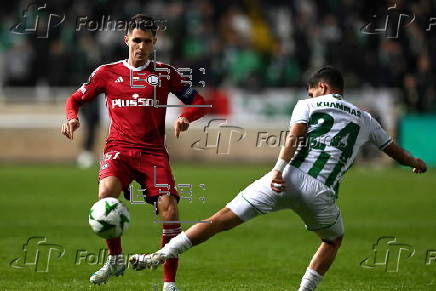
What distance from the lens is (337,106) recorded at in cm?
766

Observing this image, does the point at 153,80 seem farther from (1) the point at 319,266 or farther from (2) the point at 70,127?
(1) the point at 319,266

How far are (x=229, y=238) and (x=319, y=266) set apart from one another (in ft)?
17.7

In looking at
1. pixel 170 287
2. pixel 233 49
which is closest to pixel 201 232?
pixel 170 287

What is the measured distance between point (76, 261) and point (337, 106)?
4.10 m

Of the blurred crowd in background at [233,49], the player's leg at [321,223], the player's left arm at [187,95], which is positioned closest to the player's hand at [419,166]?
the player's leg at [321,223]

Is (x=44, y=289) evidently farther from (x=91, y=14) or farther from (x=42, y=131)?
(x=91, y=14)

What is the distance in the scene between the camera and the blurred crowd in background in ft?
85.5

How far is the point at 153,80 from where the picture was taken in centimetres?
854

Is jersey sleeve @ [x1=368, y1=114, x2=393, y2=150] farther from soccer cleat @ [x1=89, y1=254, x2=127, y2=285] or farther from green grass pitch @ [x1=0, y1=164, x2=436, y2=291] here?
soccer cleat @ [x1=89, y1=254, x2=127, y2=285]

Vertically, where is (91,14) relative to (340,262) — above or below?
above

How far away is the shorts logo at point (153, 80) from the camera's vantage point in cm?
852

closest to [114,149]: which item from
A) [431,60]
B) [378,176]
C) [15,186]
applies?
[15,186]

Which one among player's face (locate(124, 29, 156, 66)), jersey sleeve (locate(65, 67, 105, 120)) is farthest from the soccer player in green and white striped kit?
jersey sleeve (locate(65, 67, 105, 120))

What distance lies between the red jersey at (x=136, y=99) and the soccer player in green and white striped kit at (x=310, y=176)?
122 centimetres
